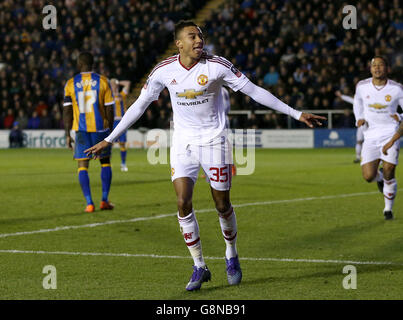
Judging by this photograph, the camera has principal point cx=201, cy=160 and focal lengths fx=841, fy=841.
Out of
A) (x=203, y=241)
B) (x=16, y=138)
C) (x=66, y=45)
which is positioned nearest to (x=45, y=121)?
(x=16, y=138)

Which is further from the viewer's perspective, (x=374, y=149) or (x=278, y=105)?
(x=374, y=149)

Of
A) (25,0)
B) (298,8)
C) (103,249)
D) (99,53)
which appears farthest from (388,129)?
(25,0)

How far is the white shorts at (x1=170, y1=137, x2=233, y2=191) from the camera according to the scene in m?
7.09

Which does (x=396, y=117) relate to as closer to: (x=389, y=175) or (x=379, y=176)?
(x=389, y=175)

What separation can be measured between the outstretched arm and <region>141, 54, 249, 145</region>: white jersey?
0.10 m

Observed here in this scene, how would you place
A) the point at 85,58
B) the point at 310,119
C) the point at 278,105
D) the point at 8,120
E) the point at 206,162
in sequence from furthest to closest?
the point at 8,120
the point at 85,58
the point at 206,162
the point at 278,105
the point at 310,119

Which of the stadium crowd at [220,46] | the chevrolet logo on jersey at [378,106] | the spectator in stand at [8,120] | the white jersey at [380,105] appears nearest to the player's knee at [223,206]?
the white jersey at [380,105]

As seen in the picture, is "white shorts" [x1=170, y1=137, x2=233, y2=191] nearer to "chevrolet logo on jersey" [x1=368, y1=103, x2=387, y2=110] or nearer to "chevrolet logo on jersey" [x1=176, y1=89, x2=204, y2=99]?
"chevrolet logo on jersey" [x1=176, y1=89, x2=204, y2=99]

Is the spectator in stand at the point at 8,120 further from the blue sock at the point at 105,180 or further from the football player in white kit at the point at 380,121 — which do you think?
the football player in white kit at the point at 380,121

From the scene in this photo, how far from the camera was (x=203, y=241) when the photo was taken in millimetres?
9359

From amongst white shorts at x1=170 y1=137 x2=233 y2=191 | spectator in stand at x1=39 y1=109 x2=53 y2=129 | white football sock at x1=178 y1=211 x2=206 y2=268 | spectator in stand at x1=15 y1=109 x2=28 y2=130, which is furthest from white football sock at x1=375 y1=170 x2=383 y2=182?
spectator in stand at x1=15 y1=109 x2=28 y2=130

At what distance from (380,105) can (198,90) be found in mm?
5471
